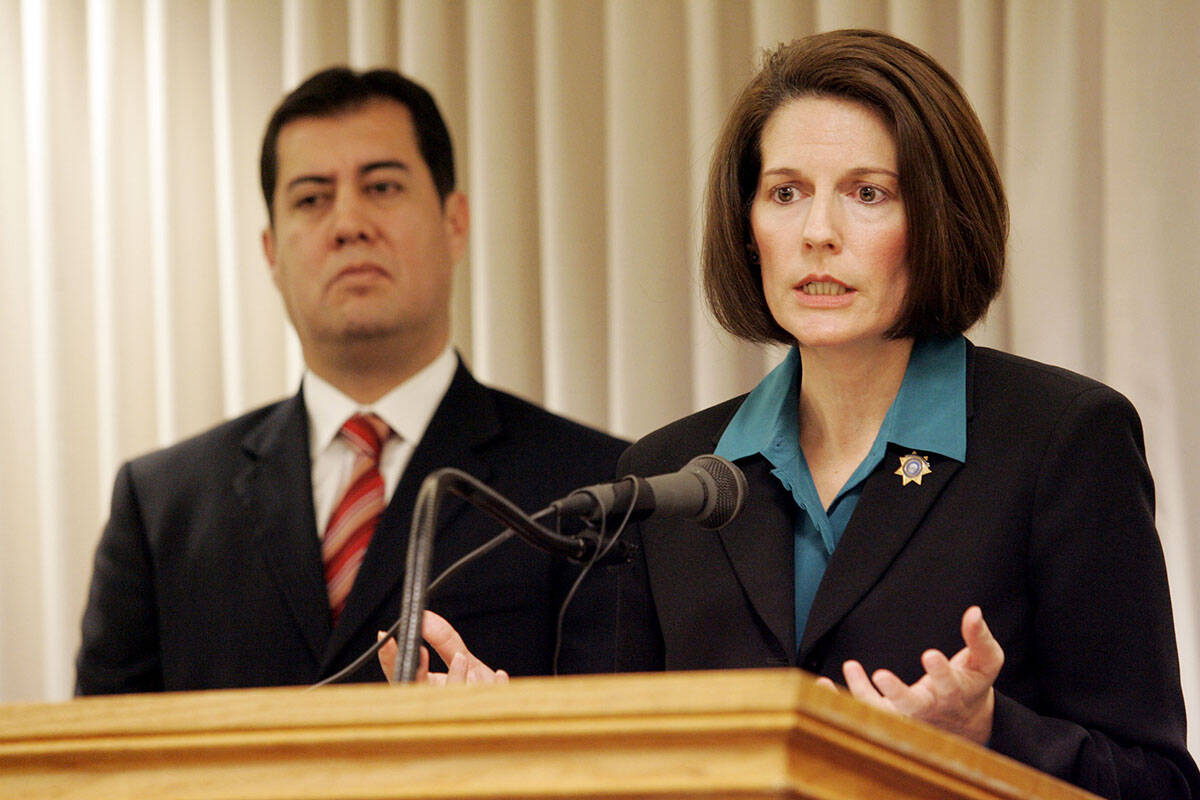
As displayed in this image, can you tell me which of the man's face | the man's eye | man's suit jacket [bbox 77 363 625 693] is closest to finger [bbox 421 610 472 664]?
man's suit jacket [bbox 77 363 625 693]

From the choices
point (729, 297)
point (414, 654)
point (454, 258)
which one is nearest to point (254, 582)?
point (454, 258)

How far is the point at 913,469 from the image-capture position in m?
1.81

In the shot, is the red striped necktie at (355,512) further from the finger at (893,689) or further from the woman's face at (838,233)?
the finger at (893,689)

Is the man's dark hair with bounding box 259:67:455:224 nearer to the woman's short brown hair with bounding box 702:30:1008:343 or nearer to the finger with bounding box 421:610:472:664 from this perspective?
the woman's short brown hair with bounding box 702:30:1008:343

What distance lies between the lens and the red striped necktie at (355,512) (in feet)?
9.37

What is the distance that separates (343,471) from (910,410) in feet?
4.84

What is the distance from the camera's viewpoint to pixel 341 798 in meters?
1.01

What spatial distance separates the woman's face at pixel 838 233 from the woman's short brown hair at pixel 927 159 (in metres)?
0.02

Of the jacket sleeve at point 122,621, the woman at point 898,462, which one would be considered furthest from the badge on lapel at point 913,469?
the jacket sleeve at point 122,621

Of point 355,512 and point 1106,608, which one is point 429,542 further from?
point 355,512

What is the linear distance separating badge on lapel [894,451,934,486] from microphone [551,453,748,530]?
36cm

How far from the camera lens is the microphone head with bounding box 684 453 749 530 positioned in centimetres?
149

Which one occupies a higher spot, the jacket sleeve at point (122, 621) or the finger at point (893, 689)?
the finger at point (893, 689)

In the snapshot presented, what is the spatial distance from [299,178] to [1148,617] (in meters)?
2.08
